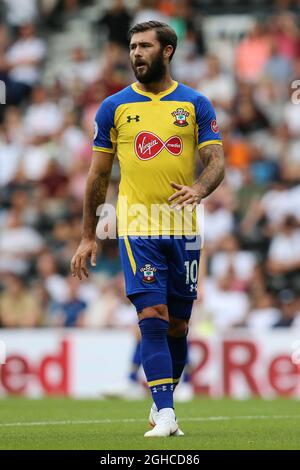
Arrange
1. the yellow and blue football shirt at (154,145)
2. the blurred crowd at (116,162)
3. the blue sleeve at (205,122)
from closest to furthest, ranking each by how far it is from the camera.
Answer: the yellow and blue football shirt at (154,145) < the blue sleeve at (205,122) < the blurred crowd at (116,162)

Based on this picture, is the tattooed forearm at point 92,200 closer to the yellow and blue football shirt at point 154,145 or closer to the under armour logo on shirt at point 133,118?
the yellow and blue football shirt at point 154,145

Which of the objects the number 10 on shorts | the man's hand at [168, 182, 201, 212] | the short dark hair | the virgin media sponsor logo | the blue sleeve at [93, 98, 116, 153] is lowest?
the number 10 on shorts

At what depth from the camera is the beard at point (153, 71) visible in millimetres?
8422

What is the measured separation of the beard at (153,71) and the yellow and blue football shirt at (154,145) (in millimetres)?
113

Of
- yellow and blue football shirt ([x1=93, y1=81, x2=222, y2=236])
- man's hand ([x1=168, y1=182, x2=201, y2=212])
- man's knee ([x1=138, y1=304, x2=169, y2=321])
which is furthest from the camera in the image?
yellow and blue football shirt ([x1=93, y1=81, x2=222, y2=236])

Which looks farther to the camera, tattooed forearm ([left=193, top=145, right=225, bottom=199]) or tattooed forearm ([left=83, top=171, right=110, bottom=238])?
tattooed forearm ([left=83, top=171, right=110, bottom=238])

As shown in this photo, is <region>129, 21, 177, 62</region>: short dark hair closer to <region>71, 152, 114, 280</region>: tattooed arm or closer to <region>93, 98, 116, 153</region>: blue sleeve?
<region>93, 98, 116, 153</region>: blue sleeve

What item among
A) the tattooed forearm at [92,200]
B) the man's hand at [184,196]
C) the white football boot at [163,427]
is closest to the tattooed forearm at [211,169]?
the man's hand at [184,196]

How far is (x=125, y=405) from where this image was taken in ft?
42.1

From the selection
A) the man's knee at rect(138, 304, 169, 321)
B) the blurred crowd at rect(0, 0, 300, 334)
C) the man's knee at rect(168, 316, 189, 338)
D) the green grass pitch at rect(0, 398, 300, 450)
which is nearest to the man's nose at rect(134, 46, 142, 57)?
the man's knee at rect(138, 304, 169, 321)

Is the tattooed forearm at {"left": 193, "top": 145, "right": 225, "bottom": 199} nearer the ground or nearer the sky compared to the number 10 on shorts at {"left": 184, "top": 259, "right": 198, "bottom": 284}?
nearer the sky

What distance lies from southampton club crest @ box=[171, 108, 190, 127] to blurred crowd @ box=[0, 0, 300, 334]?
6.42 m

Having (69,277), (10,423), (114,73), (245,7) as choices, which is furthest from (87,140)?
(10,423)

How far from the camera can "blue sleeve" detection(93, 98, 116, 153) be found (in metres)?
8.52
